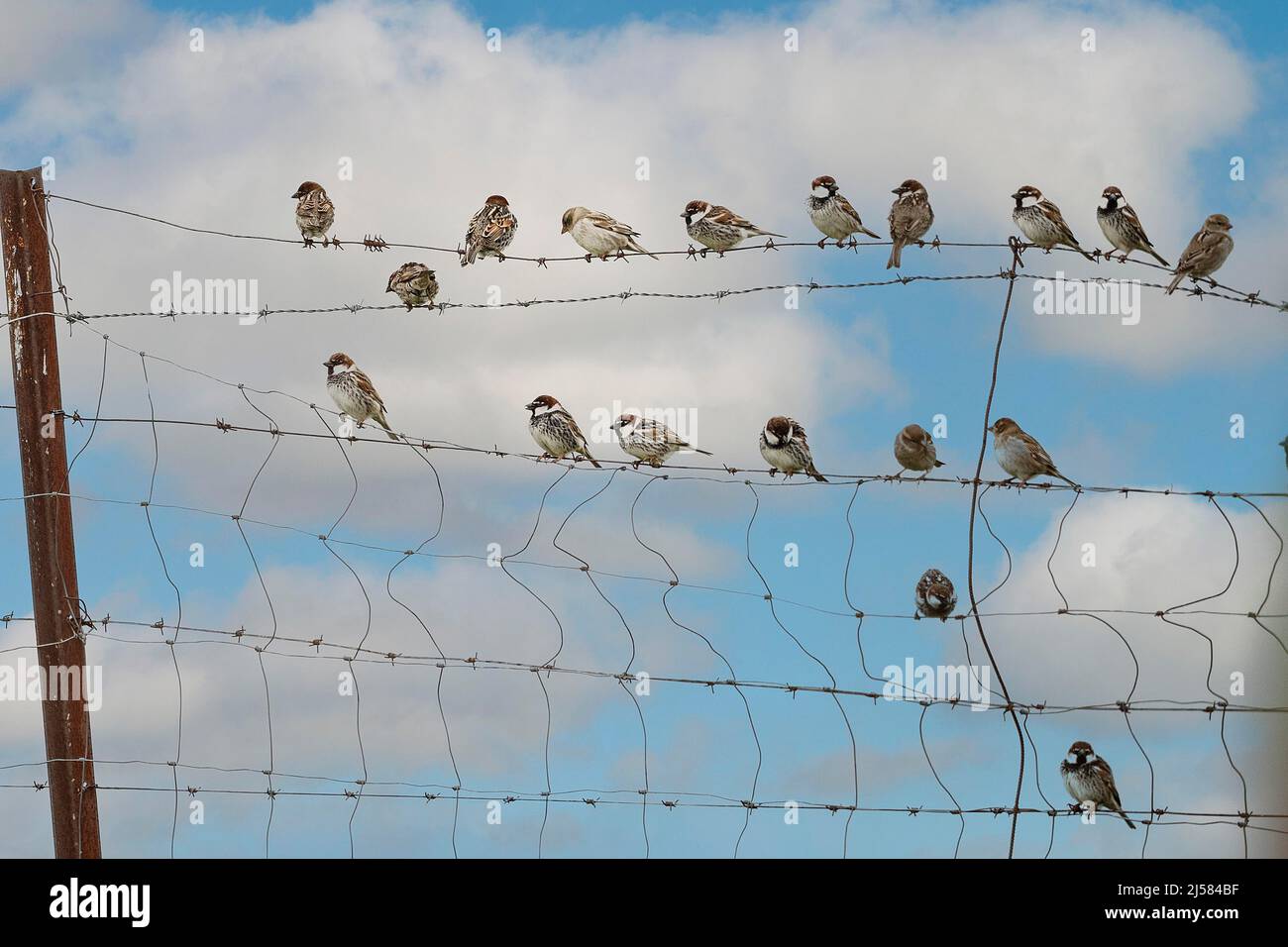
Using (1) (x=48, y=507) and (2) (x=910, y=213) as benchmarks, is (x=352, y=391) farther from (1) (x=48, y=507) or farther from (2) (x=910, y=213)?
(2) (x=910, y=213)

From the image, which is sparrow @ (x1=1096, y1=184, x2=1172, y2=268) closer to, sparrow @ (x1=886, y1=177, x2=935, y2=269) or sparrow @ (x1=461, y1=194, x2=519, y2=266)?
sparrow @ (x1=886, y1=177, x2=935, y2=269)

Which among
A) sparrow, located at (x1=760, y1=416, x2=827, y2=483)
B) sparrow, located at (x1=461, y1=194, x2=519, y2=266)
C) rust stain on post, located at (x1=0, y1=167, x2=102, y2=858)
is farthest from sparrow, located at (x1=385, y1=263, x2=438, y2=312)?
rust stain on post, located at (x1=0, y1=167, x2=102, y2=858)

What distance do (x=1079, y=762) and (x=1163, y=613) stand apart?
2.32m

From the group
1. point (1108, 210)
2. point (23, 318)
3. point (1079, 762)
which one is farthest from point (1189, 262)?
point (23, 318)

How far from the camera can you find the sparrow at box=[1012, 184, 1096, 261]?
10.3 m

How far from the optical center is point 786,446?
9242mm

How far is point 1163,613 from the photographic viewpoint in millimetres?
6582

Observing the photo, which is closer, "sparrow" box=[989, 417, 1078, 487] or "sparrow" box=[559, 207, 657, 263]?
"sparrow" box=[989, 417, 1078, 487]

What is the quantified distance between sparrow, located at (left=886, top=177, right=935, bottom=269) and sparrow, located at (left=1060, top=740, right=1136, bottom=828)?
172 inches

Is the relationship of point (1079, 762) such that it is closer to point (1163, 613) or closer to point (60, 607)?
point (1163, 613)

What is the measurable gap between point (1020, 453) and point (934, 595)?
1.20m

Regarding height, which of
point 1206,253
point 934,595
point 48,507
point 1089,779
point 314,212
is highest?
point 314,212

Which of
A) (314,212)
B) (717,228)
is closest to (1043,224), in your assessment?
(717,228)

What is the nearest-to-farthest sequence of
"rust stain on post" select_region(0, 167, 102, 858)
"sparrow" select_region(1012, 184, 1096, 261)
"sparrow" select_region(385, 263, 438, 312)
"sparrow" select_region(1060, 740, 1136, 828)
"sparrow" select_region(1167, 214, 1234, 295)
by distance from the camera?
"rust stain on post" select_region(0, 167, 102, 858)
"sparrow" select_region(1060, 740, 1136, 828)
"sparrow" select_region(1167, 214, 1234, 295)
"sparrow" select_region(1012, 184, 1096, 261)
"sparrow" select_region(385, 263, 438, 312)
